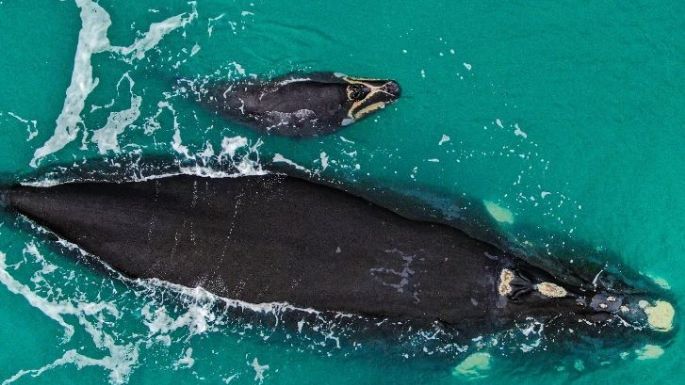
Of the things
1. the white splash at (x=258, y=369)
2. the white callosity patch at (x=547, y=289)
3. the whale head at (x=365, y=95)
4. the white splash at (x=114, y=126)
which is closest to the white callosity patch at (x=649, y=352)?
the white callosity patch at (x=547, y=289)

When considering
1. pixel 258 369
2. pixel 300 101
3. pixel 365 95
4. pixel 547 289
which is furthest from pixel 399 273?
pixel 300 101

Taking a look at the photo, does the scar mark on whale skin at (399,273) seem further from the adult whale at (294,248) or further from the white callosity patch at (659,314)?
the white callosity patch at (659,314)

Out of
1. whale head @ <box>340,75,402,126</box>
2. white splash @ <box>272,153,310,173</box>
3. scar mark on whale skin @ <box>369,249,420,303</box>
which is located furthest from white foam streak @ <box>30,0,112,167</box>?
scar mark on whale skin @ <box>369,249,420,303</box>

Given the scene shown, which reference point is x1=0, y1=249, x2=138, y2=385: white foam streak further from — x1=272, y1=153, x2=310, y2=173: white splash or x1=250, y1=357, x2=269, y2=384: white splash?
x1=272, y1=153, x2=310, y2=173: white splash

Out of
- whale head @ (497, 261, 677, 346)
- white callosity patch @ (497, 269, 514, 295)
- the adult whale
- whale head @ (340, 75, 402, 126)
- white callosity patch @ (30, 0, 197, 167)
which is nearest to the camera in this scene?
the adult whale

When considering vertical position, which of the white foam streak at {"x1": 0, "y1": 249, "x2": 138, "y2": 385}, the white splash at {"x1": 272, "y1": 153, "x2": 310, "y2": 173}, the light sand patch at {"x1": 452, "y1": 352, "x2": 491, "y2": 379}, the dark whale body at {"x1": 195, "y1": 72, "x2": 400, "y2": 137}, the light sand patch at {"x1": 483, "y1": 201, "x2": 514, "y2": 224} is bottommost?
the white foam streak at {"x1": 0, "y1": 249, "x2": 138, "y2": 385}

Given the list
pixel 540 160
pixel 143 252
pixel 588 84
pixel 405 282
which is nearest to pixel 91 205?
pixel 143 252

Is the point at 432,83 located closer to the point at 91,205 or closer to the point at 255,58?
the point at 255,58

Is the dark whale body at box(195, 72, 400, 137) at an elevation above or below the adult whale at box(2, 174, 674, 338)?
above

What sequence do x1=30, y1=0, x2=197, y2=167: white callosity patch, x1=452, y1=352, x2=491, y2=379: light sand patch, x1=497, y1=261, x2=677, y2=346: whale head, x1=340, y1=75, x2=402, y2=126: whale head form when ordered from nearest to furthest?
x1=497, y1=261, x2=677, y2=346: whale head
x1=340, y1=75, x2=402, y2=126: whale head
x1=452, y1=352, x2=491, y2=379: light sand patch
x1=30, y1=0, x2=197, y2=167: white callosity patch
